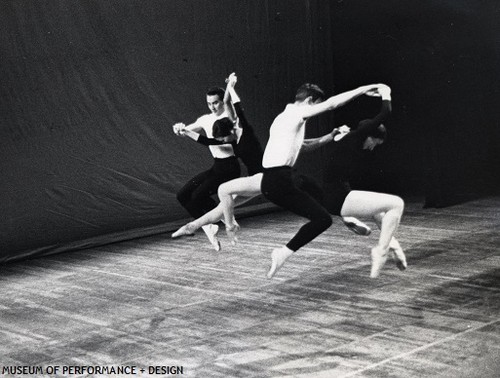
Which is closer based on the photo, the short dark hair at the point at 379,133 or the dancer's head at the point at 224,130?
the short dark hair at the point at 379,133

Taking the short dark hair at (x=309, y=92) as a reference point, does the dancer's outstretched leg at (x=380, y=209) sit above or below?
below

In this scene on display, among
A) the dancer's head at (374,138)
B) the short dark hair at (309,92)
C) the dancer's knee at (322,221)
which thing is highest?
the short dark hair at (309,92)

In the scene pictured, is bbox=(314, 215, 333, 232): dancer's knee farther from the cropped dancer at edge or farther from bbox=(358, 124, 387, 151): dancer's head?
bbox=(358, 124, 387, 151): dancer's head

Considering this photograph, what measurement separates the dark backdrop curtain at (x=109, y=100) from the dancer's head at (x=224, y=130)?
3371 mm

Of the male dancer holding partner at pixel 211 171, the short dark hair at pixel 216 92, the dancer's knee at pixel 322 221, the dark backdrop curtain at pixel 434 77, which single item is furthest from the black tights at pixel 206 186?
the dark backdrop curtain at pixel 434 77

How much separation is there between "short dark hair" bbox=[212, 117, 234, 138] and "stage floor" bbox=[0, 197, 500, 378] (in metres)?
1.15

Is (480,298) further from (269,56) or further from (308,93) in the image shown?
(269,56)

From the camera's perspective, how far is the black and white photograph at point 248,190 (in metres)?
4.44

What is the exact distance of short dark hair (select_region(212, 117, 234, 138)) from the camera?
180 inches

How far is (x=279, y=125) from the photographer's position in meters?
4.34

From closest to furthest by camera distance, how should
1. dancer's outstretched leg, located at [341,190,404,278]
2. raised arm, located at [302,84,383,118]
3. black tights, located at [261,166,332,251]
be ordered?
1. raised arm, located at [302,84,383,118]
2. black tights, located at [261,166,332,251]
3. dancer's outstretched leg, located at [341,190,404,278]

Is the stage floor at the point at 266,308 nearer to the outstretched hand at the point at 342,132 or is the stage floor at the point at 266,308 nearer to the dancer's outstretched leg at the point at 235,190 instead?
the dancer's outstretched leg at the point at 235,190

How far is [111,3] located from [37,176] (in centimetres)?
180

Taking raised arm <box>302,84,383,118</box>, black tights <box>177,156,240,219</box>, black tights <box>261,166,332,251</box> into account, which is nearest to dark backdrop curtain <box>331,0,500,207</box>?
black tights <box>177,156,240,219</box>
